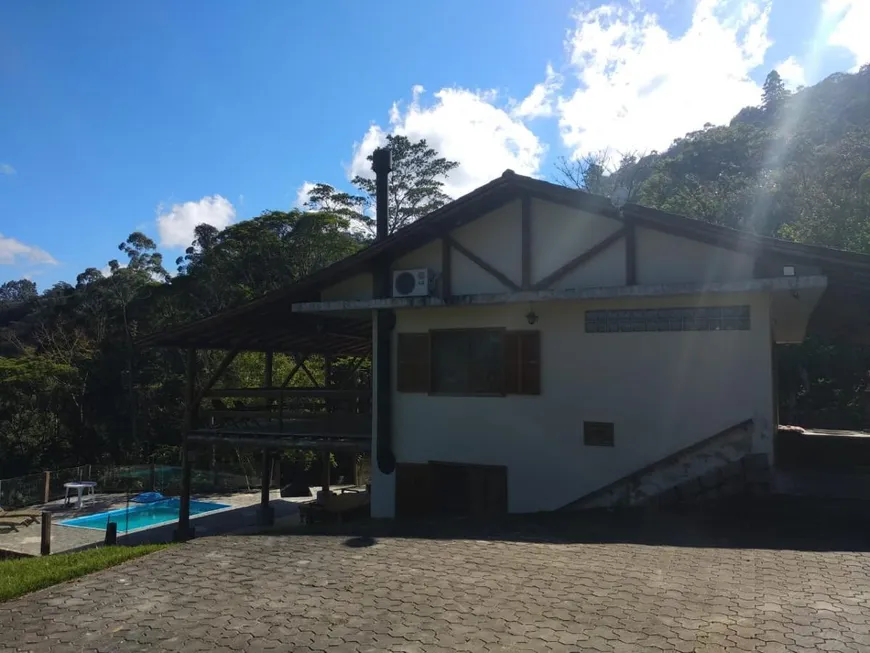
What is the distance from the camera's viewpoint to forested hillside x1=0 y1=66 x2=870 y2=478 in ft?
82.9

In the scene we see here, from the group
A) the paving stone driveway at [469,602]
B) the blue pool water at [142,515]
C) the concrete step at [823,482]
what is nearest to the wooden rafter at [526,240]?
the paving stone driveway at [469,602]

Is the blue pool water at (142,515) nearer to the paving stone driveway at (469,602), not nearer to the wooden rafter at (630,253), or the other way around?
the paving stone driveway at (469,602)

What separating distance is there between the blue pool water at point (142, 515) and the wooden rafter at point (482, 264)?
12670 mm

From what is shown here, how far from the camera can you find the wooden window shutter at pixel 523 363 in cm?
1014

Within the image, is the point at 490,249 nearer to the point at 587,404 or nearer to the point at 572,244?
the point at 572,244

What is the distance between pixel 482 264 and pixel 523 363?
1733mm

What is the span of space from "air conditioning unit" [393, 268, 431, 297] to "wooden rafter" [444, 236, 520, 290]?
0.65 meters

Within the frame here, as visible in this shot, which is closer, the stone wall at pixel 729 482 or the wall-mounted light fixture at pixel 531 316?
the stone wall at pixel 729 482

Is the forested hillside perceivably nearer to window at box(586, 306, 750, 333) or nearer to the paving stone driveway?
window at box(586, 306, 750, 333)

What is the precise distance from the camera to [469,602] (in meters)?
5.34

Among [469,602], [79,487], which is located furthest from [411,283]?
[79,487]

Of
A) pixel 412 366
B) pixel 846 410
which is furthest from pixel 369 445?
pixel 846 410

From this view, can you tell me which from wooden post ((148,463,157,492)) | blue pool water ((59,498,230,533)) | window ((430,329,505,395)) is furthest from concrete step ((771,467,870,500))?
wooden post ((148,463,157,492))

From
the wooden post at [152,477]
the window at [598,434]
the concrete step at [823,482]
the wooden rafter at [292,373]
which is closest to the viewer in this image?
the concrete step at [823,482]
